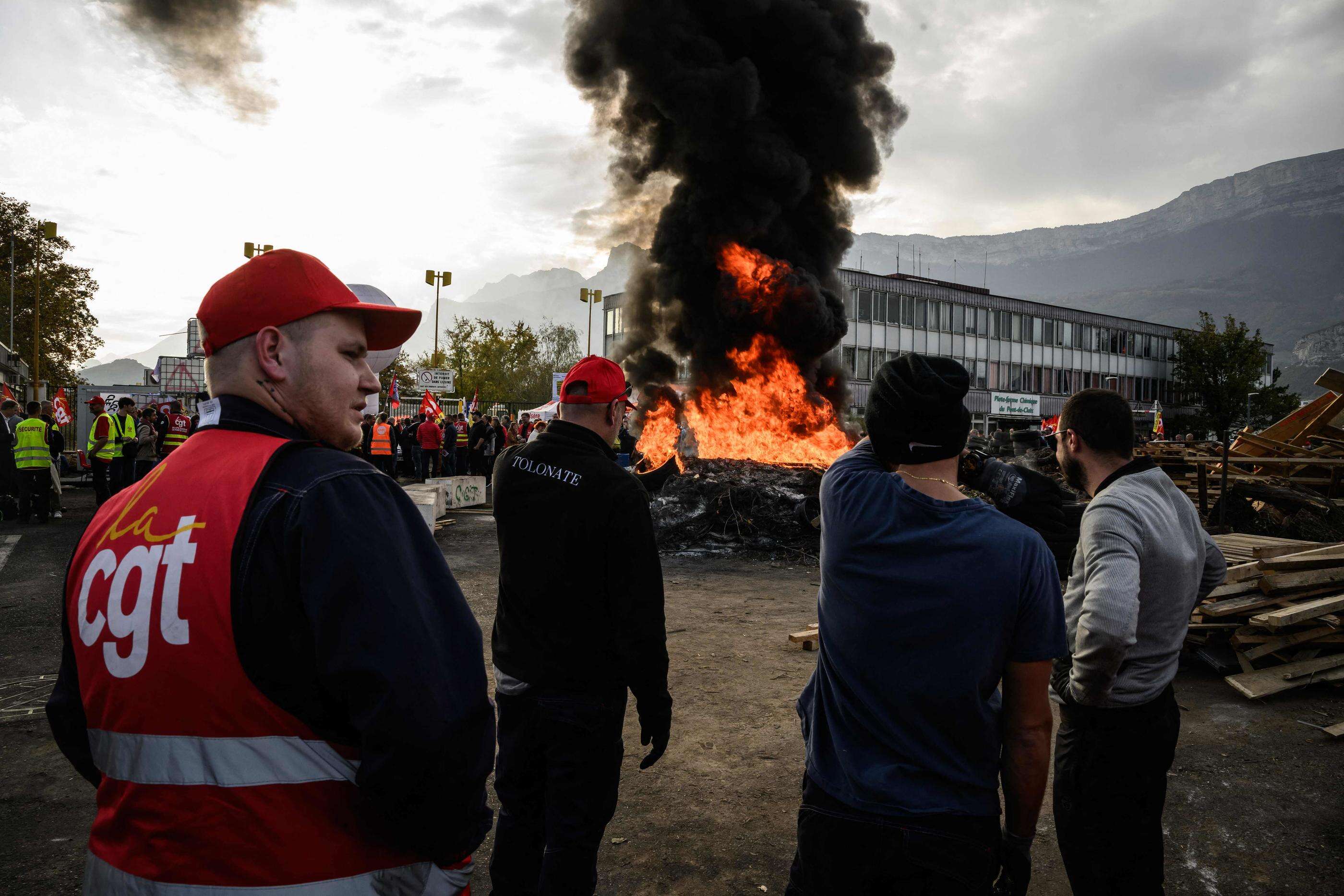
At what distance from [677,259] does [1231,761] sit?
1636 centimetres

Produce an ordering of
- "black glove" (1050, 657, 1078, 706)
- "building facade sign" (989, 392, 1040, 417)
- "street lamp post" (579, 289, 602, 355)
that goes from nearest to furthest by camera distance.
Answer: "black glove" (1050, 657, 1078, 706), "street lamp post" (579, 289, 602, 355), "building facade sign" (989, 392, 1040, 417)

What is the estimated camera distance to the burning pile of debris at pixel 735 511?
13023 millimetres

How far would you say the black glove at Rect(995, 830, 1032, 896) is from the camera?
6.34 ft

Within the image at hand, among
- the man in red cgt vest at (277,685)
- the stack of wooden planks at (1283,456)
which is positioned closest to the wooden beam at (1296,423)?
the stack of wooden planks at (1283,456)

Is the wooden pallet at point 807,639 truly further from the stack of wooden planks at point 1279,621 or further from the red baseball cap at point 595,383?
the red baseball cap at point 595,383

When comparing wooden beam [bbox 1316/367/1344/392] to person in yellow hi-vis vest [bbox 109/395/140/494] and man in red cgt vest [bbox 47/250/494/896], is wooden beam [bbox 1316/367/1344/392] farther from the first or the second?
person in yellow hi-vis vest [bbox 109/395/140/494]

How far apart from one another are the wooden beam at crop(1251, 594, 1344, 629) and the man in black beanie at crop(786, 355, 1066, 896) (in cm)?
510

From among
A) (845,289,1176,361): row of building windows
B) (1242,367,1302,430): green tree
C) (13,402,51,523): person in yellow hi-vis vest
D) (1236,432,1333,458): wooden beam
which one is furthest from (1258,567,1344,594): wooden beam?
(1242,367,1302,430): green tree

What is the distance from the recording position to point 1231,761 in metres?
4.64

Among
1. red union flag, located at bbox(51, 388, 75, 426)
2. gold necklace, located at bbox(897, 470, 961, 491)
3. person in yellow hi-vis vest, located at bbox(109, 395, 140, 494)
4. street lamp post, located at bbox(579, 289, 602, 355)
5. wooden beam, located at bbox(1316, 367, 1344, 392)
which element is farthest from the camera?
street lamp post, located at bbox(579, 289, 602, 355)

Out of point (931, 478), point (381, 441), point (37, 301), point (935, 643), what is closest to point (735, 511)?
point (381, 441)

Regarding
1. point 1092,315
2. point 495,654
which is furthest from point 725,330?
point 1092,315

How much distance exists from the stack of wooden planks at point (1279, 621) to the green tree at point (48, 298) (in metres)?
44.1

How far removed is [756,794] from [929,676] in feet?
9.14
